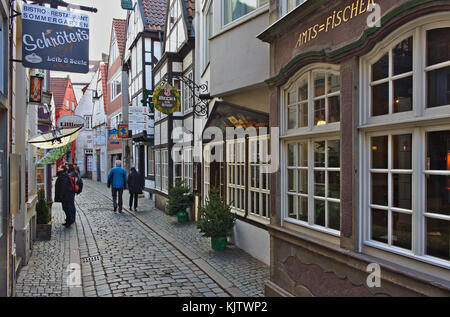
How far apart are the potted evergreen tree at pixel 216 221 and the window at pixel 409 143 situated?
164 inches

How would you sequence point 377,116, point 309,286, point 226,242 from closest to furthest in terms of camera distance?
point 377,116, point 309,286, point 226,242

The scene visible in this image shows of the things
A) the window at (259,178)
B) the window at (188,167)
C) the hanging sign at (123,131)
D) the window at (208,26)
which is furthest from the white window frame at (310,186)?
the hanging sign at (123,131)

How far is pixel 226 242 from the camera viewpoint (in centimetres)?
753

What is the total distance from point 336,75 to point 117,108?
76.4 ft

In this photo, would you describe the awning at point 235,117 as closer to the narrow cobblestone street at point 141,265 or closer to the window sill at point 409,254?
the narrow cobblestone street at point 141,265

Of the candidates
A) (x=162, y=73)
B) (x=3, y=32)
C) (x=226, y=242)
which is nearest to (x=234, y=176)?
(x=226, y=242)

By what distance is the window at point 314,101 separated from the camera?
380 cm

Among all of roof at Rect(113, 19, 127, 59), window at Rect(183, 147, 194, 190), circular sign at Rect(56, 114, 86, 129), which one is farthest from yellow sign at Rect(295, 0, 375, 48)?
roof at Rect(113, 19, 127, 59)

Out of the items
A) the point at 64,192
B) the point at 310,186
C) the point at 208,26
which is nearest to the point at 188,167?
the point at 64,192

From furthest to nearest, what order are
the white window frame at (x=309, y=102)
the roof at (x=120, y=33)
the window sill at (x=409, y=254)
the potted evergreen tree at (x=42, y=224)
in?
the roof at (x=120, y=33), the potted evergreen tree at (x=42, y=224), the white window frame at (x=309, y=102), the window sill at (x=409, y=254)

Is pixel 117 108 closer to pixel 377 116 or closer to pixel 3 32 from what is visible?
pixel 3 32

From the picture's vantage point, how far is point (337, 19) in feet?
12.0

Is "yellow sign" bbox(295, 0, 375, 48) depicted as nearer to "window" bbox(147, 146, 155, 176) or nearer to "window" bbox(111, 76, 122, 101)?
"window" bbox(147, 146, 155, 176)

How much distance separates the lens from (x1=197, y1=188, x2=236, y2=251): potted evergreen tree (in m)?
7.17
